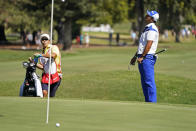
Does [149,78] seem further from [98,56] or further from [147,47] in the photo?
[98,56]

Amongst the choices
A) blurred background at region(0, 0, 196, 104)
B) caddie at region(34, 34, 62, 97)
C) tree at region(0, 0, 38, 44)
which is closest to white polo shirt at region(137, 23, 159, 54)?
caddie at region(34, 34, 62, 97)

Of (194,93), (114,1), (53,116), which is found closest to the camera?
(53,116)

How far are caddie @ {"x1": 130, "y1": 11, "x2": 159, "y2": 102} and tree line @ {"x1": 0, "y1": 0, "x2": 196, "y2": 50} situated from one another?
3322 centimetres

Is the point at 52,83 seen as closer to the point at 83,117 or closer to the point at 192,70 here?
the point at 83,117

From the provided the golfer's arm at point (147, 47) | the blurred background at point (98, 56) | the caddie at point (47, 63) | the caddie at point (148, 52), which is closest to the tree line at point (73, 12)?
the blurred background at point (98, 56)

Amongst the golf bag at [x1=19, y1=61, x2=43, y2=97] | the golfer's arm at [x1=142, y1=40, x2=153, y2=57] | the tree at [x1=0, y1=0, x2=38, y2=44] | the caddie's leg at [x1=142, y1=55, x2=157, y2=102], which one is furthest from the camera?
the tree at [x1=0, y1=0, x2=38, y2=44]

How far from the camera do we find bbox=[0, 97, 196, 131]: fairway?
24.4ft

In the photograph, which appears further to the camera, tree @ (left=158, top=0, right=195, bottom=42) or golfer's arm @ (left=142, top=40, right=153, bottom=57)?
tree @ (left=158, top=0, right=195, bottom=42)

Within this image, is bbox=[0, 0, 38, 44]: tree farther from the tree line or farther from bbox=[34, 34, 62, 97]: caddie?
bbox=[34, 34, 62, 97]: caddie

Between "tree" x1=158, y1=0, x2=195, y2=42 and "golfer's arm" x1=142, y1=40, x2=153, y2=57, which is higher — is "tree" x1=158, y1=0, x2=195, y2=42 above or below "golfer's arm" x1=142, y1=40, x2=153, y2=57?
above

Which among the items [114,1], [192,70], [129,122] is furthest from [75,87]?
[114,1]

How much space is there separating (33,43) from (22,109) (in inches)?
2565

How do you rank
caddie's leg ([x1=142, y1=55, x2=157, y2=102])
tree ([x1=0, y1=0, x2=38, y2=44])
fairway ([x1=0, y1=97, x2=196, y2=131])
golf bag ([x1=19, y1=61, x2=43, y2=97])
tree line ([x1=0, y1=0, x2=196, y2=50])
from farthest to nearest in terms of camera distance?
tree ([x1=0, y1=0, x2=38, y2=44]), tree line ([x1=0, y1=0, x2=196, y2=50]), golf bag ([x1=19, y1=61, x2=43, y2=97]), caddie's leg ([x1=142, y1=55, x2=157, y2=102]), fairway ([x1=0, y1=97, x2=196, y2=131])

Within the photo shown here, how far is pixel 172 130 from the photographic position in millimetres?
7270
